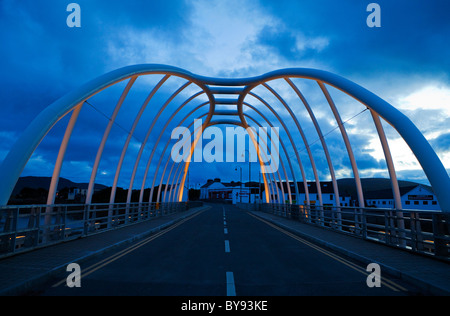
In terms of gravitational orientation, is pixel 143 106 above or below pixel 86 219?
above

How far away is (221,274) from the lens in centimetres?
607

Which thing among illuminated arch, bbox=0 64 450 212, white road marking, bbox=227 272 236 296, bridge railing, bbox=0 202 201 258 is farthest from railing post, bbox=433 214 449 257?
bridge railing, bbox=0 202 201 258

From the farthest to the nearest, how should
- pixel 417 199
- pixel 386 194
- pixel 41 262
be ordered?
pixel 386 194 → pixel 417 199 → pixel 41 262

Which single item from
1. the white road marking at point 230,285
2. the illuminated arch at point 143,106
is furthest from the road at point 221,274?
the illuminated arch at point 143,106

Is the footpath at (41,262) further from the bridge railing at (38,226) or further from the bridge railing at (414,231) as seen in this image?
the bridge railing at (414,231)

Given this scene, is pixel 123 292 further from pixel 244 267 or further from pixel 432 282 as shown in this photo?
pixel 432 282

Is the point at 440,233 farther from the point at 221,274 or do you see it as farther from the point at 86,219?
the point at 86,219

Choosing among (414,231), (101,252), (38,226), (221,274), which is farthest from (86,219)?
(414,231)

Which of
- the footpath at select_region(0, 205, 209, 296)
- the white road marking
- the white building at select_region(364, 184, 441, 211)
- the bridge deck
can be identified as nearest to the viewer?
the white road marking

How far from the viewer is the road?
4965 mm

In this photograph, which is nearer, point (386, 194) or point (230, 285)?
point (230, 285)

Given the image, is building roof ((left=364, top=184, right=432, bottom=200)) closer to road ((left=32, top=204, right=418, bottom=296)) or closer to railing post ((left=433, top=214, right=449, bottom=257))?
railing post ((left=433, top=214, right=449, bottom=257))

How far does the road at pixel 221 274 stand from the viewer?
496 centimetres
